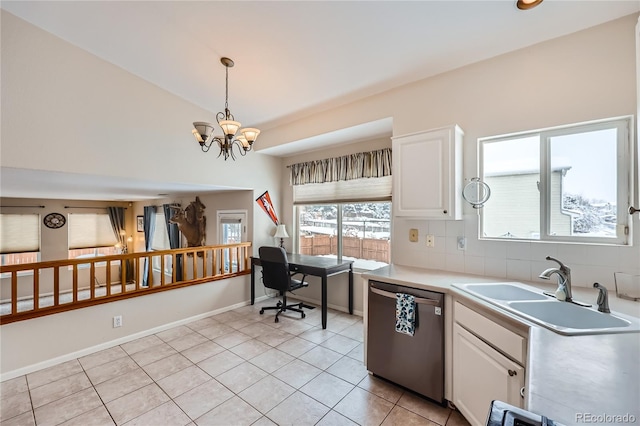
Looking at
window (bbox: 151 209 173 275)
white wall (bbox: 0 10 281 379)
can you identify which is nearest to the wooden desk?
white wall (bbox: 0 10 281 379)

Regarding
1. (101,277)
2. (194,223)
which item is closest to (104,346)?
(194,223)

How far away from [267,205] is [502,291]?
140 inches

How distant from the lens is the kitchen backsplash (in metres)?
1.88

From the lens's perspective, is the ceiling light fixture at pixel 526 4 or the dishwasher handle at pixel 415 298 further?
the dishwasher handle at pixel 415 298

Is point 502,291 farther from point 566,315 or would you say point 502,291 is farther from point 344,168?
point 344,168

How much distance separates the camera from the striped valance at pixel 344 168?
3.58 m

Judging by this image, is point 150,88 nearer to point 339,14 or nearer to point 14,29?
point 14,29

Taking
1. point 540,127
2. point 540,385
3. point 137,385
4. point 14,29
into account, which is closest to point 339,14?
point 540,127

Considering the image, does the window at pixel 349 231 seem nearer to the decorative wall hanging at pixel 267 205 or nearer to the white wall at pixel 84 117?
the decorative wall hanging at pixel 267 205

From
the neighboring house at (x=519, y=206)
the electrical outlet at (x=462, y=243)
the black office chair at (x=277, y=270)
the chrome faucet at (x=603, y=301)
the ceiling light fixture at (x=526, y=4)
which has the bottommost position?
the black office chair at (x=277, y=270)

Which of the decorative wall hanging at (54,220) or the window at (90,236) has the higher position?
the decorative wall hanging at (54,220)

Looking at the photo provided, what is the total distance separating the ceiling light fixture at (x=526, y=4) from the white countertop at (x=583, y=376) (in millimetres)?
2047

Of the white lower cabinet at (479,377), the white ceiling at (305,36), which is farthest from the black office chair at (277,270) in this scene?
the white lower cabinet at (479,377)

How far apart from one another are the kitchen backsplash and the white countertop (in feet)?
3.67
